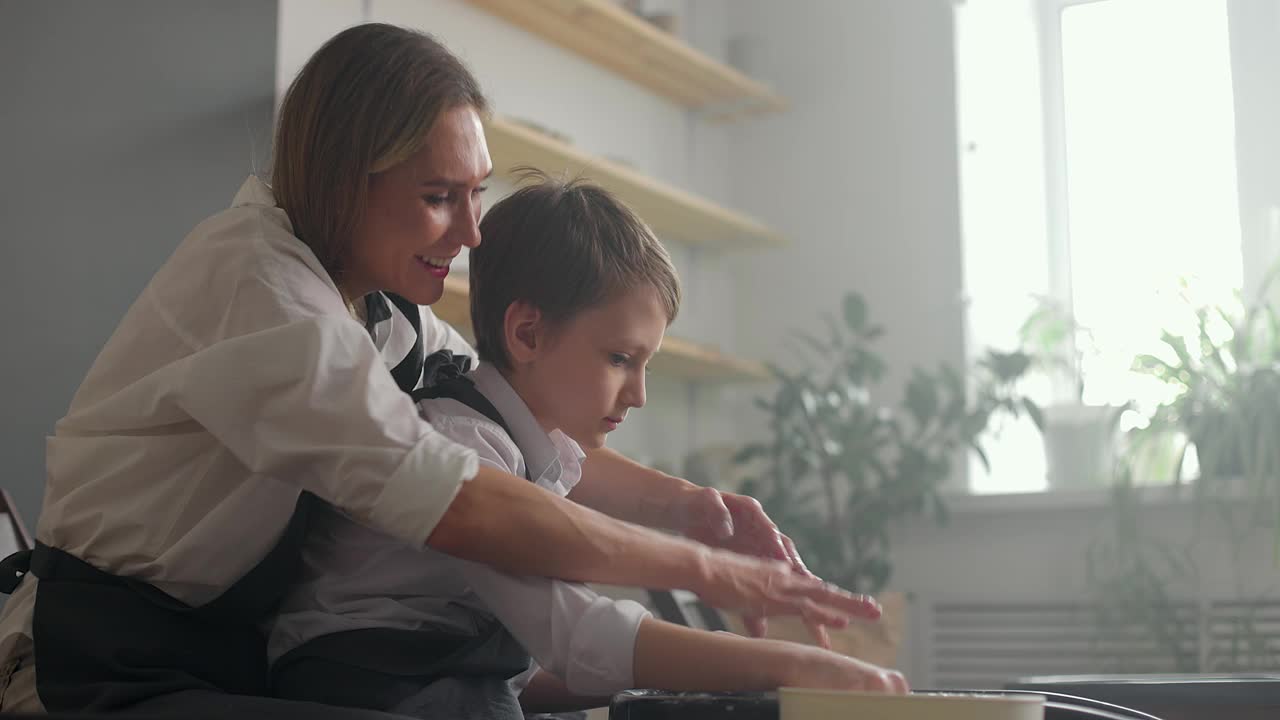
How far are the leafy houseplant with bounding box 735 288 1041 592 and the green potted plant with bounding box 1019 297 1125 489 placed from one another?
0.59 ft

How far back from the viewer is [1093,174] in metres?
4.16

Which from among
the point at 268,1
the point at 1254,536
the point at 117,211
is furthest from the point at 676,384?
the point at 117,211

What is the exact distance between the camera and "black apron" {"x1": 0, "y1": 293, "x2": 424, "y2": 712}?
1015 millimetres

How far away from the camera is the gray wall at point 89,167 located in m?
2.05

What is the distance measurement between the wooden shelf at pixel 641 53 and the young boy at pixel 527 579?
90.4 inches

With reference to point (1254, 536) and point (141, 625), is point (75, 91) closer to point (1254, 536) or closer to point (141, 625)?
point (141, 625)

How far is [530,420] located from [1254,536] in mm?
2884

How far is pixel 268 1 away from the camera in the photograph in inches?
102

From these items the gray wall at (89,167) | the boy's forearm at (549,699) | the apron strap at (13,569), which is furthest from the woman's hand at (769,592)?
the gray wall at (89,167)

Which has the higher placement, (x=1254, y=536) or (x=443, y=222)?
(x=443, y=222)

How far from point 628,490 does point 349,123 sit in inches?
20.2

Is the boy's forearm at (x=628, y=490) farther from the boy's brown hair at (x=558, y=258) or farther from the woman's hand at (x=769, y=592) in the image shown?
the woman's hand at (x=769, y=592)

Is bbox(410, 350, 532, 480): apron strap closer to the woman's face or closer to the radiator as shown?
the woman's face

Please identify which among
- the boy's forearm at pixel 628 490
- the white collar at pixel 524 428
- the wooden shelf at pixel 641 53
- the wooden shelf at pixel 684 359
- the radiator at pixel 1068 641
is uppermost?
the wooden shelf at pixel 641 53
